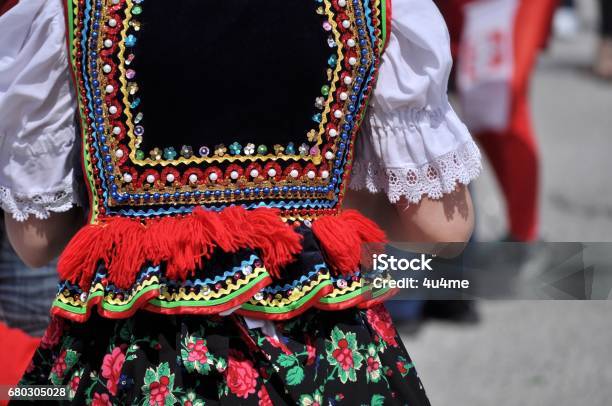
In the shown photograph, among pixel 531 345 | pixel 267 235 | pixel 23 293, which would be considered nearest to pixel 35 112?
pixel 267 235

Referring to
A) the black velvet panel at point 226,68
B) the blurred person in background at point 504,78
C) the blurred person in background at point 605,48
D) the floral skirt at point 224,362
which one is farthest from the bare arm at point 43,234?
the blurred person in background at point 605,48

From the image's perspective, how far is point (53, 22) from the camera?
4.71ft

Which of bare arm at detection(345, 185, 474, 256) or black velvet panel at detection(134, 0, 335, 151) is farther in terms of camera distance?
bare arm at detection(345, 185, 474, 256)

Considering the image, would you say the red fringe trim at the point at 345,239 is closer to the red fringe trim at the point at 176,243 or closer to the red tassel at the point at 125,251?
the red fringe trim at the point at 176,243

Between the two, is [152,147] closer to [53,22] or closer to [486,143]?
[53,22]

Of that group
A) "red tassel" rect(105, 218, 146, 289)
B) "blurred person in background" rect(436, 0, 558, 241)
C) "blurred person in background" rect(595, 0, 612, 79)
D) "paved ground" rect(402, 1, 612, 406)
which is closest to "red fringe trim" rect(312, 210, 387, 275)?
"red tassel" rect(105, 218, 146, 289)

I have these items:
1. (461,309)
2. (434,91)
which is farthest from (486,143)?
(434,91)

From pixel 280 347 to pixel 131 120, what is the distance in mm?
411

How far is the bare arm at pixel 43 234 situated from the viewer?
1566mm

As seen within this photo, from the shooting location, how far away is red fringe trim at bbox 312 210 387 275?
4.76 ft

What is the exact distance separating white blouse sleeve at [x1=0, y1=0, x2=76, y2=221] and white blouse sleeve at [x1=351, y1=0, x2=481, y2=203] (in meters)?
0.48

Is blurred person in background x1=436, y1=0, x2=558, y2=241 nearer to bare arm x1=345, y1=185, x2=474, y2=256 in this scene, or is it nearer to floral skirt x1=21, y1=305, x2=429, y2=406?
bare arm x1=345, y1=185, x2=474, y2=256

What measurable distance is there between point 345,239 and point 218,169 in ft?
0.73

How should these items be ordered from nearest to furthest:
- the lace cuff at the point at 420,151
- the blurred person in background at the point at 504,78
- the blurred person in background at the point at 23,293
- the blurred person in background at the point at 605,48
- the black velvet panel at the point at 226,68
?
1. the black velvet panel at the point at 226,68
2. the lace cuff at the point at 420,151
3. the blurred person in background at the point at 23,293
4. the blurred person in background at the point at 504,78
5. the blurred person in background at the point at 605,48
